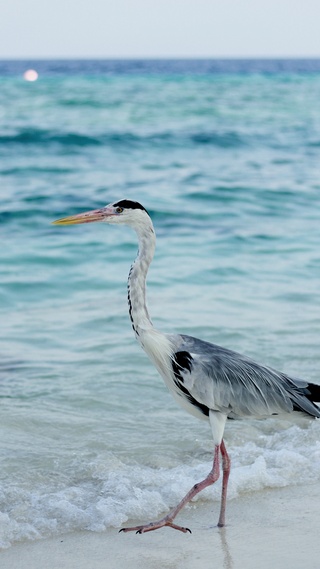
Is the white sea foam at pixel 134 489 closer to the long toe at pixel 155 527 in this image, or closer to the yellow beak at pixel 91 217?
the long toe at pixel 155 527

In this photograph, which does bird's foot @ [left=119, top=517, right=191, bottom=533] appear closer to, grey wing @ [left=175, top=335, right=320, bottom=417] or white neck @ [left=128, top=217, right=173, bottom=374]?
grey wing @ [left=175, top=335, right=320, bottom=417]

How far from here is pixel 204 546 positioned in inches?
158

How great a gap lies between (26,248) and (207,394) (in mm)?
6802

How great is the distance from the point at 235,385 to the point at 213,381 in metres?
0.10

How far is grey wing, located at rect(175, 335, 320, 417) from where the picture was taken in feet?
14.0

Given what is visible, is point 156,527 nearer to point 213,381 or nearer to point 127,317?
point 213,381

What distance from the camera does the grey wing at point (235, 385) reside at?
4.25 meters

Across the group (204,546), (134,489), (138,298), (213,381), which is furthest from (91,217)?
(204,546)

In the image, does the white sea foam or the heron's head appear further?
the heron's head

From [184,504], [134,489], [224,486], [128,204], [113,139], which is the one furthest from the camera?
[113,139]

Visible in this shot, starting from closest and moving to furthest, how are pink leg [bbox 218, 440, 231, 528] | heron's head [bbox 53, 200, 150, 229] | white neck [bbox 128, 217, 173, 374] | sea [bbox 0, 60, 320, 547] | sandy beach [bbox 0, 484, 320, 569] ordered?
1. sandy beach [bbox 0, 484, 320, 569]
2. pink leg [bbox 218, 440, 231, 528]
3. white neck [bbox 128, 217, 173, 374]
4. heron's head [bbox 53, 200, 150, 229]
5. sea [bbox 0, 60, 320, 547]

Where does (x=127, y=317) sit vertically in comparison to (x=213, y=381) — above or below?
below

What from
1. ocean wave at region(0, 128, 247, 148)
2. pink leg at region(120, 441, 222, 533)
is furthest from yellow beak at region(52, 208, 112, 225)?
ocean wave at region(0, 128, 247, 148)

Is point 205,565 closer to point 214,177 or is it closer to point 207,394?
point 207,394
